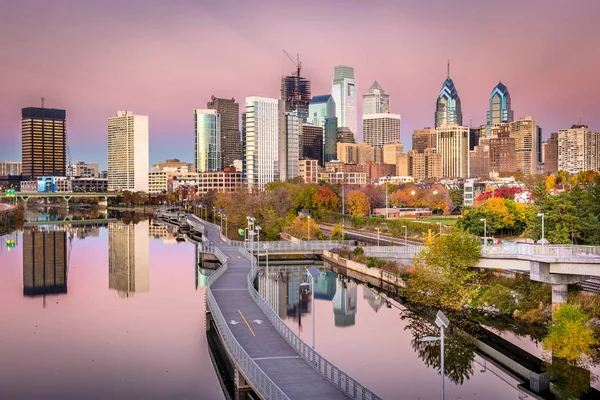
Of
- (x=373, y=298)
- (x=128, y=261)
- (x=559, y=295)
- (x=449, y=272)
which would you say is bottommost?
(x=373, y=298)

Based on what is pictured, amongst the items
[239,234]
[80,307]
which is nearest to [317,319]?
[80,307]

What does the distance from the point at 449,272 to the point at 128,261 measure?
4506cm

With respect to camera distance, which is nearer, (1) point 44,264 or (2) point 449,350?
(2) point 449,350

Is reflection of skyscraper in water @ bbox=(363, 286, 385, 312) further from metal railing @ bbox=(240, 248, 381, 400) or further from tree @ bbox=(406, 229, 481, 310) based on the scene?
metal railing @ bbox=(240, 248, 381, 400)

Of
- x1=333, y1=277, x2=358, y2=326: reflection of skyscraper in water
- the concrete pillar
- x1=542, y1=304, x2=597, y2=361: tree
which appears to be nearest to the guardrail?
x1=333, y1=277, x2=358, y2=326: reflection of skyscraper in water

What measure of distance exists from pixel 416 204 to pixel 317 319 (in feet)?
310

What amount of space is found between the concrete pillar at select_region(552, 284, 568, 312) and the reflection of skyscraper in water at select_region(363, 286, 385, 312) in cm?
1310

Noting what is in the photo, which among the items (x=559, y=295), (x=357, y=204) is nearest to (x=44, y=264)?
(x=559, y=295)

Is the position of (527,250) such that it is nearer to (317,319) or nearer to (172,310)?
(317,319)

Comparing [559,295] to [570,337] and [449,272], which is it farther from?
[449,272]

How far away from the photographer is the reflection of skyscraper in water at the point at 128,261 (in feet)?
205

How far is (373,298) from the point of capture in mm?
54094

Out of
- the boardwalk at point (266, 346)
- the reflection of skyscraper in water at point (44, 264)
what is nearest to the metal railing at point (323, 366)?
the boardwalk at point (266, 346)

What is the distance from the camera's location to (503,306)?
4616 centimetres
